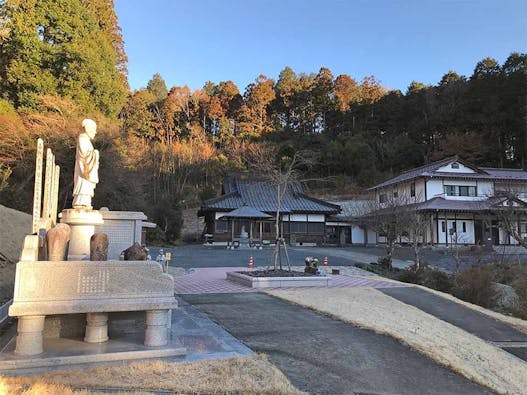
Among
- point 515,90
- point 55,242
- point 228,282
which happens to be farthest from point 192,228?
point 515,90

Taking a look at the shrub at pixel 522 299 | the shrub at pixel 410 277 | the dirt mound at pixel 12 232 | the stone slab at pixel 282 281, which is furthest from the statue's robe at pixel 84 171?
the shrub at pixel 410 277

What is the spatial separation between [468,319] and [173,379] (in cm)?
674

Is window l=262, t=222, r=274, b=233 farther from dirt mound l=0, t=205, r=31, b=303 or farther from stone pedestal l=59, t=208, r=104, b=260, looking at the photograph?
stone pedestal l=59, t=208, r=104, b=260

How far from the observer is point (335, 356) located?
485 cm

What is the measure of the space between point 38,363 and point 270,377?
7.73 feet

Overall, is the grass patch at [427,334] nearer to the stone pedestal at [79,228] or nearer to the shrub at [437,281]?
the shrub at [437,281]

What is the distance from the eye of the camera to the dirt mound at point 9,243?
7.68 m

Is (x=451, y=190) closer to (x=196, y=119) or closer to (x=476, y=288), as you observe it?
(x=476, y=288)

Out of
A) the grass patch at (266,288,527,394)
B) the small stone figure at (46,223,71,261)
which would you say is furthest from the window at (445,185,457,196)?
the small stone figure at (46,223,71,261)

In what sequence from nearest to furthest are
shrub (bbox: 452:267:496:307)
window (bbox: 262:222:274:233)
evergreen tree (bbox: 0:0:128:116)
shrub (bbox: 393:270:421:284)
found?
shrub (bbox: 452:267:496:307), shrub (bbox: 393:270:421:284), evergreen tree (bbox: 0:0:128:116), window (bbox: 262:222:274:233)

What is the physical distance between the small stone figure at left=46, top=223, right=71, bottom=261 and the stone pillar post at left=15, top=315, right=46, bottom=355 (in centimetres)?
73

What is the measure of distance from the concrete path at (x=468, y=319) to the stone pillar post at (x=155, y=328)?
5.80 m

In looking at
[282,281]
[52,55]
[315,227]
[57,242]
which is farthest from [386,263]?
[52,55]

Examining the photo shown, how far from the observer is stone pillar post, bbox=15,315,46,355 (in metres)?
3.96
